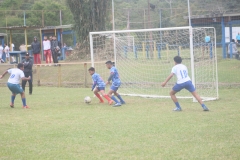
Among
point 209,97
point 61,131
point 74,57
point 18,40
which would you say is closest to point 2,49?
point 74,57

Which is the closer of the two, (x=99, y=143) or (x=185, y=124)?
(x=99, y=143)

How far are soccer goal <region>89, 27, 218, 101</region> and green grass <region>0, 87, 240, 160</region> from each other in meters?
2.46

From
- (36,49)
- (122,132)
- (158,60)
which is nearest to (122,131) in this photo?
(122,132)

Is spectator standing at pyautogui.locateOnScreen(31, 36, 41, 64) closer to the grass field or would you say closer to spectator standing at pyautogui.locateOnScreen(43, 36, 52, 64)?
spectator standing at pyautogui.locateOnScreen(43, 36, 52, 64)

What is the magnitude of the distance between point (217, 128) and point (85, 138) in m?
3.03

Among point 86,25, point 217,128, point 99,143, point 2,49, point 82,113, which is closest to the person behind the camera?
point 99,143

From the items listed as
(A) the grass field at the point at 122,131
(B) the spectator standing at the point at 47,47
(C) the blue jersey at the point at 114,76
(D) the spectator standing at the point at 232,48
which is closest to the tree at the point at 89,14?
(B) the spectator standing at the point at 47,47

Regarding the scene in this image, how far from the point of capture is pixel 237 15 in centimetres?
3334

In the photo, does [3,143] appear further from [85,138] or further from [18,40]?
[18,40]

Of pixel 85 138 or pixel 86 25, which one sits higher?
pixel 86 25

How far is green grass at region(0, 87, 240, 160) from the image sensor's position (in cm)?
871

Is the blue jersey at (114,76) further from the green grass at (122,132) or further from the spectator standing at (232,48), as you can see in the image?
the spectator standing at (232,48)

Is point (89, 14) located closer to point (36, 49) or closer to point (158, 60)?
point (36, 49)

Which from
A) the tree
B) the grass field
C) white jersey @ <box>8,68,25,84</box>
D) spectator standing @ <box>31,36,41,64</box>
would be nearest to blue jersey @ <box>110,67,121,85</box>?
the grass field
